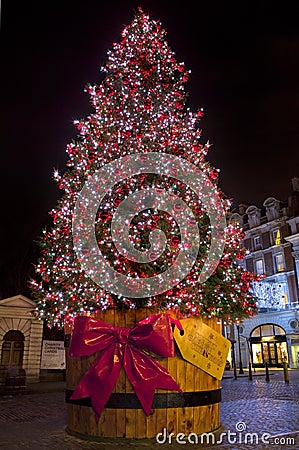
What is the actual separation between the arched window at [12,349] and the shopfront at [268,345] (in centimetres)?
2189

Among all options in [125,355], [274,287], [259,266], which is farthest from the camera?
[259,266]

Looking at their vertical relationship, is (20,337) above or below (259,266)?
below

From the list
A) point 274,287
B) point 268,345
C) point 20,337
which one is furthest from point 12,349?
point 268,345

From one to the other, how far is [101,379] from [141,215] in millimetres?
2596

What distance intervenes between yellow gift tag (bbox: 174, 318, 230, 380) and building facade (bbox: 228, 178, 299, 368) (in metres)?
26.0

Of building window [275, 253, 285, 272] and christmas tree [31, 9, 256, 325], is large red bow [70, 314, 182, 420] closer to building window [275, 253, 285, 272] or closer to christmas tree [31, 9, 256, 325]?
christmas tree [31, 9, 256, 325]

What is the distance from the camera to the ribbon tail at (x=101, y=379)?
578 centimetres

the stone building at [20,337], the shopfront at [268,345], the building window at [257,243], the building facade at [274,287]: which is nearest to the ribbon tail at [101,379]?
the stone building at [20,337]

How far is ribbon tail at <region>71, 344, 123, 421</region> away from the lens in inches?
228

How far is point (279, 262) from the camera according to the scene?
36.4m

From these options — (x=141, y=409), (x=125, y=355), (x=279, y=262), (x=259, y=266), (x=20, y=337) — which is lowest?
(x=141, y=409)

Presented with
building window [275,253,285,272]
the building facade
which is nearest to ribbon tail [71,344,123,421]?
the building facade

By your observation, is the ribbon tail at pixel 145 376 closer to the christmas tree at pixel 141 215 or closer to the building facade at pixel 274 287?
the christmas tree at pixel 141 215

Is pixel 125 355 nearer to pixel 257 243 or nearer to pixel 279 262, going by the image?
pixel 279 262
